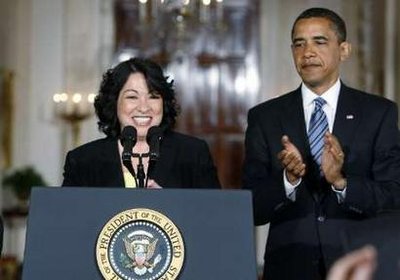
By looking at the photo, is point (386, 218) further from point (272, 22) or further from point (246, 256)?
point (272, 22)

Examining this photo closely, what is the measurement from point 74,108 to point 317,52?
7347 mm

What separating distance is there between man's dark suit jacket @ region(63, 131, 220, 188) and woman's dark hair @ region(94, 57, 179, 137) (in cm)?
7

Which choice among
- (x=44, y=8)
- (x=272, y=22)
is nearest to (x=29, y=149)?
(x=44, y=8)

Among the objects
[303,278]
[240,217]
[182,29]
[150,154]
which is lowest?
[303,278]

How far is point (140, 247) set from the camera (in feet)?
8.63

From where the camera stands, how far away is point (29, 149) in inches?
426

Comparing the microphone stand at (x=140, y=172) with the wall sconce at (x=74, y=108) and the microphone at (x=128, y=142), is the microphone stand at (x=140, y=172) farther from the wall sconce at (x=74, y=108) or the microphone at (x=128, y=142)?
the wall sconce at (x=74, y=108)

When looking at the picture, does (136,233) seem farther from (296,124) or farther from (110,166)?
(296,124)

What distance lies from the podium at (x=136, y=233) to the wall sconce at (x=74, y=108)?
7.78m

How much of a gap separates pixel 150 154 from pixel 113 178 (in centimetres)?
51

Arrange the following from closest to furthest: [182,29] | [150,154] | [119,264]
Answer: [119,264] < [150,154] < [182,29]

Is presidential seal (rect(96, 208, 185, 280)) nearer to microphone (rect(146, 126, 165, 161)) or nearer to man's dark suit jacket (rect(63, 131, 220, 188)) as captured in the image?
microphone (rect(146, 126, 165, 161))

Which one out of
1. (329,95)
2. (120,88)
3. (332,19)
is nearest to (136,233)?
(120,88)

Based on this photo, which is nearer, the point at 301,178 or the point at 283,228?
the point at 301,178
